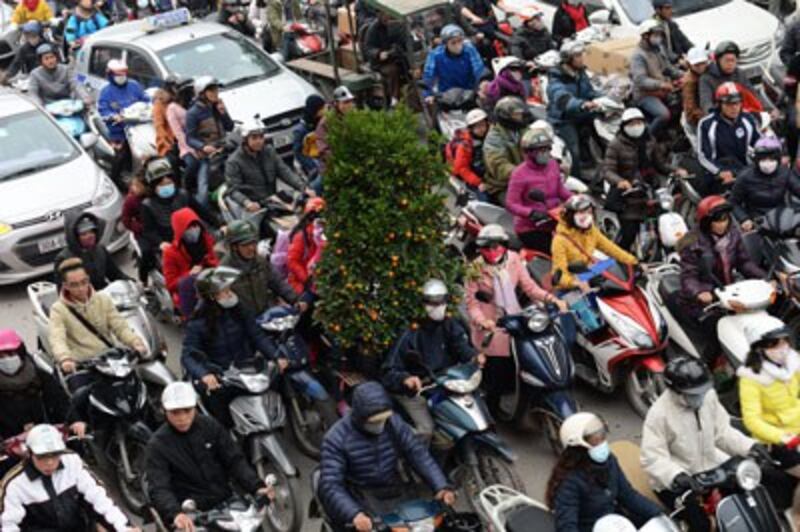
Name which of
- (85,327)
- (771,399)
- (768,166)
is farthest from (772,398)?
(85,327)

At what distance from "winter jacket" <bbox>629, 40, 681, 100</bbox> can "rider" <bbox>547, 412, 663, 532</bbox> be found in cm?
765

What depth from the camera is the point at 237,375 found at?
33.3 ft

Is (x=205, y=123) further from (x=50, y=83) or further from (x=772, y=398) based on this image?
(x=772, y=398)

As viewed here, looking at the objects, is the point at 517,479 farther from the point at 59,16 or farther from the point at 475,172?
the point at 59,16

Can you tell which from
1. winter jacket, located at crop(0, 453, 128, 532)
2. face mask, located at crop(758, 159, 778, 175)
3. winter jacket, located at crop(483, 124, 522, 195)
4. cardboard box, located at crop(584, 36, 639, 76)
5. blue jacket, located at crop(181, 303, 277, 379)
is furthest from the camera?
cardboard box, located at crop(584, 36, 639, 76)

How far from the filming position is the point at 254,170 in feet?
45.7

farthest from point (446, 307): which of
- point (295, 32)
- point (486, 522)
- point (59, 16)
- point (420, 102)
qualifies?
point (59, 16)

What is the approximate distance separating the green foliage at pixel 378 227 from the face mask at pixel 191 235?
7.16 ft

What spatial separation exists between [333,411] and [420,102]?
24.9ft

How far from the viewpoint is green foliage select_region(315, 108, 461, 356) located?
390 inches

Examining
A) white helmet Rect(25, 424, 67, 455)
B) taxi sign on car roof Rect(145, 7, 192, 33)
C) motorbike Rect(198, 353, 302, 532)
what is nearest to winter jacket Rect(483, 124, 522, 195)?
motorbike Rect(198, 353, 302, 532)

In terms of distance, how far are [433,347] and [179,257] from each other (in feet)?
9.90

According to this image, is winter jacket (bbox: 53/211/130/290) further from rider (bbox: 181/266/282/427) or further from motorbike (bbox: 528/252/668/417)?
motorbike (bbox: 528/252/668/417)

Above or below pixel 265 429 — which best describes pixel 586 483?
above
